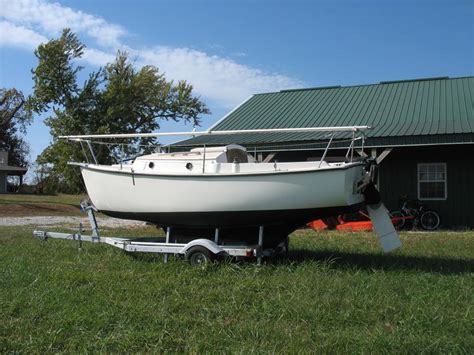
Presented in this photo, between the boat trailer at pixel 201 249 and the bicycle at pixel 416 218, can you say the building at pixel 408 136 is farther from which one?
the boat trailer at pixel 201 249

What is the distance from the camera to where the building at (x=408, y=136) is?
16391 millimetres

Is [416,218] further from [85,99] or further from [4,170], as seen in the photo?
[4,170]

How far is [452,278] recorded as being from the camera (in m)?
7.42

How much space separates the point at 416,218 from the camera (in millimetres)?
16859

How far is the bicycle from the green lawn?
7643 mm

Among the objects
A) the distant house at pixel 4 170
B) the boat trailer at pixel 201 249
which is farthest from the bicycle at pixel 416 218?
the distant house at pixel 4 170

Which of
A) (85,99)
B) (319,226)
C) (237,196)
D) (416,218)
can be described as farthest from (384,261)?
(85,99)

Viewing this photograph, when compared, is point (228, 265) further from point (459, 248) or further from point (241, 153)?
point (459, 248)

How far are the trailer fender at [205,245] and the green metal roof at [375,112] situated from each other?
782cm

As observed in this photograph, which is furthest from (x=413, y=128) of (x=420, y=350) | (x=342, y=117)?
(x=420, y=350)

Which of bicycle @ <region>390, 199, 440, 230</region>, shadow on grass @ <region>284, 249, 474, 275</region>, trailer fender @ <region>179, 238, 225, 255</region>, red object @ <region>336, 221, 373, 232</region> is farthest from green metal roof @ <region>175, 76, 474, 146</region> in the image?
trailer fender @ <region>179, 238, 225, 255</region>

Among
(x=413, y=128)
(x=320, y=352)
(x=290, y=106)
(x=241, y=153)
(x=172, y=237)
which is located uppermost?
(x=290, y=106)

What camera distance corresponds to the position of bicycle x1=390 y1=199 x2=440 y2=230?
54.7ft

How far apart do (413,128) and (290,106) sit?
245 inches
